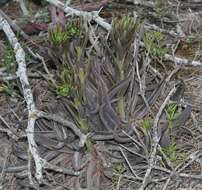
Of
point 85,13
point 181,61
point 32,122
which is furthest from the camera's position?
point 85,13

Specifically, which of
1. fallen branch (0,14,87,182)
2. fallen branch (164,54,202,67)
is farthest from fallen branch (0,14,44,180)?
fallen branch (164,54,202,67)

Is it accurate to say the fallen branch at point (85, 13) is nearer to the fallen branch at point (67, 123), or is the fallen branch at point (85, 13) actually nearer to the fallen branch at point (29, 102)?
the fallen branch at point (29, 102)

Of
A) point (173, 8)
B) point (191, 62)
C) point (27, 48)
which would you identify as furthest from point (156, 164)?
point (173, 8)

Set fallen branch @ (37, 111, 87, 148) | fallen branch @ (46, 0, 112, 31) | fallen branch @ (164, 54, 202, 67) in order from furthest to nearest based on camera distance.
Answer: fallen branch @ (46, 0, 112, 31) → fallen branch @ (164, 54, 202, 67) → fallen branch @ (37, 111, 87, 148)

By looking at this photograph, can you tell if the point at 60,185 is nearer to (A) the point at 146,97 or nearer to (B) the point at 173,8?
(A) the point at 146,97

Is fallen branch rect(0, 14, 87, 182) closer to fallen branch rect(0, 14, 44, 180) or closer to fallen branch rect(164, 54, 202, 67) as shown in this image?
fallen branch rect(0, 14, 44, 180)

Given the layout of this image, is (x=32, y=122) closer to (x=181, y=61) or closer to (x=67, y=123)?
(x=67, y=123)


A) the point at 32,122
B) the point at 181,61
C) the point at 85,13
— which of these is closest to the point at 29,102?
the point at 32,122

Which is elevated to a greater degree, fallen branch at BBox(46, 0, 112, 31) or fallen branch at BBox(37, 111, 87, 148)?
fallen branch at BBox(46, 0, 112, 31)

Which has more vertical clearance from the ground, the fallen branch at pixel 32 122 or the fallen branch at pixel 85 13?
the fallen branch at pixel 85 13

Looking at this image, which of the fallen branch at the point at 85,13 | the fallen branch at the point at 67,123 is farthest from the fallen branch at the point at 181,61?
the fallen branch at the point at 67,123

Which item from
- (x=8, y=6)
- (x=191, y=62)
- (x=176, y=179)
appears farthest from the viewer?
(x=8, y=6)
